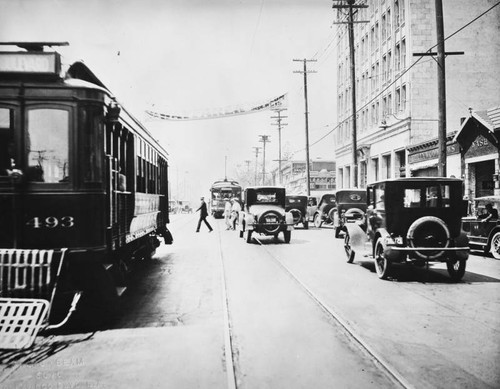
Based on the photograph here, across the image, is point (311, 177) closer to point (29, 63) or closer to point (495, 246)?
point (495, 246)

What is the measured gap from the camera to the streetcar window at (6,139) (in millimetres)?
5340

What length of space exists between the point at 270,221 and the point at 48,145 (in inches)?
486

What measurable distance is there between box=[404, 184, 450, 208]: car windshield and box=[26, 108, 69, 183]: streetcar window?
6.88 metres

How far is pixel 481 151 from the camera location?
857 inches

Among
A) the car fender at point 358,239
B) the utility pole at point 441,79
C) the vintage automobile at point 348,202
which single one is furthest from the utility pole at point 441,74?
the car fender at point 358,239

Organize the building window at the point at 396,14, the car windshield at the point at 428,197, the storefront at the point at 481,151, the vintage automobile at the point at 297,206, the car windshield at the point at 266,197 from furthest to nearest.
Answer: the vintage automobile at the point at 297,206 < the building window at the point at 396,14 < the storefront at the point at 481,151 < the car windshield at the point at 266,197 < the car windshield at the point at 428,197

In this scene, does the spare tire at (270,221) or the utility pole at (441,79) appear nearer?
the utility pole at (441,79)

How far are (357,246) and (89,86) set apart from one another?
7.51 metres

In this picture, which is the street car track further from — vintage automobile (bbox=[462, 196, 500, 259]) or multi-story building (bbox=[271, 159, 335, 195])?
multi-story building (bbox=[271, 159, 335, 195])

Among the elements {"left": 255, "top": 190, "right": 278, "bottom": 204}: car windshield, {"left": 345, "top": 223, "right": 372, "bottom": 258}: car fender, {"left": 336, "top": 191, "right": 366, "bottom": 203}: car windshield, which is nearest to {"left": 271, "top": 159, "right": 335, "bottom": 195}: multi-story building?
{"left": 336, "top": 191, "right": 366, "bottom": 203}: car windshield

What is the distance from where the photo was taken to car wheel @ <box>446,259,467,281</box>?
9.16 meters

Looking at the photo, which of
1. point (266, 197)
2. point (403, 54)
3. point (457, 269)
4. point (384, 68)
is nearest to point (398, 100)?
point (384, 68)

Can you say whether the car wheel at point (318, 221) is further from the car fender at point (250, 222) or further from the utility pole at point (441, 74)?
the utility pole at point (441, 74)

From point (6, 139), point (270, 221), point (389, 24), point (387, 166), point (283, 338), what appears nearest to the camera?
point (283, 338)
